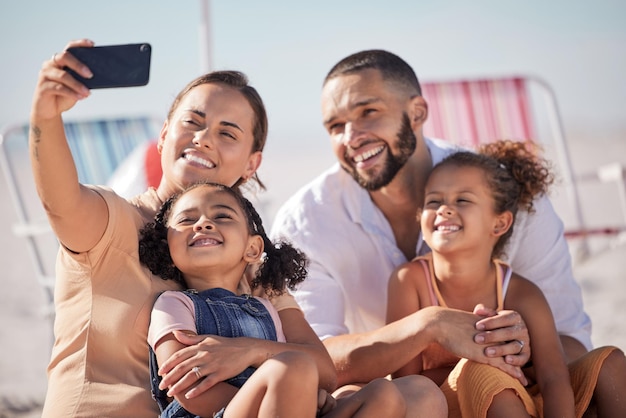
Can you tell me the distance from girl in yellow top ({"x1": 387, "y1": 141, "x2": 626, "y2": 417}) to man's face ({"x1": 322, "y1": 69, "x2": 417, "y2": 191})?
0.31 metres

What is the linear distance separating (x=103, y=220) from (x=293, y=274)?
0.61 metres

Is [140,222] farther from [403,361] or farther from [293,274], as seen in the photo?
[403,361]

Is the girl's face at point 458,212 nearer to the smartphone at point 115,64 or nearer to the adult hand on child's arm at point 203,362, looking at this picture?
the adult hand on child's arm at point 203,362

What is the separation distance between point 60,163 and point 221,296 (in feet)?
1.74

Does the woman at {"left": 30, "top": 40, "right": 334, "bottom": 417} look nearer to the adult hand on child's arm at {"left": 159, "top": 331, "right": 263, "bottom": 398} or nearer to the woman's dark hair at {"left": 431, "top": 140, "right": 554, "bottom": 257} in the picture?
the adult hand on child's arm at {"left": 159, "top": 331, "right": 263, "bottom": 398}

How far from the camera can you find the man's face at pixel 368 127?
3385 millimetres

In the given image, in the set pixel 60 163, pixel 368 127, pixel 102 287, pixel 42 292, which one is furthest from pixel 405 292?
pixel 42 292

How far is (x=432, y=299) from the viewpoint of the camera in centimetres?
302

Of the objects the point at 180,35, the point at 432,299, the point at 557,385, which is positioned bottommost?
the point at 557,385

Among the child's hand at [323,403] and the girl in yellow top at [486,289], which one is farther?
the girl in yellow top at [486,289]

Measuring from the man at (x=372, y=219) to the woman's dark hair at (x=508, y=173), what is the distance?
12cm

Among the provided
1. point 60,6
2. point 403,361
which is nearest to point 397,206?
point 403,361

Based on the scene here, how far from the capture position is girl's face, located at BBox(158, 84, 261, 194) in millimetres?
2639

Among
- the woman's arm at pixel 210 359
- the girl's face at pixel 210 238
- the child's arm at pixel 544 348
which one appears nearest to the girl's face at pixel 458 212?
the child's arm at pixel 544 348
